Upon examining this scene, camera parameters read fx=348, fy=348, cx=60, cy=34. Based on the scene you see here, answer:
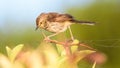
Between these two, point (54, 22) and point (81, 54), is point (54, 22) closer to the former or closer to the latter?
point (54, 22)

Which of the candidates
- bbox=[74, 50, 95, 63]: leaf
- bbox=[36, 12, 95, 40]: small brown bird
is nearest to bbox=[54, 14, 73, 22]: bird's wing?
bbox=[36, 12, 95, 40]: small brown bird

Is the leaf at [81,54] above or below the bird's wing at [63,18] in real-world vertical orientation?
below

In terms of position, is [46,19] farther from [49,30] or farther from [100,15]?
[100,15]

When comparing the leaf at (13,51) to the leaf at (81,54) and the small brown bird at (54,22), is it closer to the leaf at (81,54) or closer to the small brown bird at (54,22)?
the small brown bird at (54,22)

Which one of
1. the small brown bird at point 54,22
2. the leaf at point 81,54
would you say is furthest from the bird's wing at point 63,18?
the leaf at point 81,54

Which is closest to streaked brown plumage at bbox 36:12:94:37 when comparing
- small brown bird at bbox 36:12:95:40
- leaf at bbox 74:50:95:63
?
small brown bird at bbox 36:12:95:40

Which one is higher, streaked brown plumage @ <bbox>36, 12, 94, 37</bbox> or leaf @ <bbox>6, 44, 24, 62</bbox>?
streaked brown plumage @ <bbox>36, 12, 94, 37</bbox>

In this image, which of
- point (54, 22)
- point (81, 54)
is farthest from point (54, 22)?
point (81, 54)

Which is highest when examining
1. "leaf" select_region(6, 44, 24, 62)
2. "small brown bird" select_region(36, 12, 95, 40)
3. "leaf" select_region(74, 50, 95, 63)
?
"small brown bird" select_region(36, 12, 95, 40)

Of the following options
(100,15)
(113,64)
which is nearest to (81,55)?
(113,64)

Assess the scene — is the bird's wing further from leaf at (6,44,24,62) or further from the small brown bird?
leaf at (6,44,24,62)
